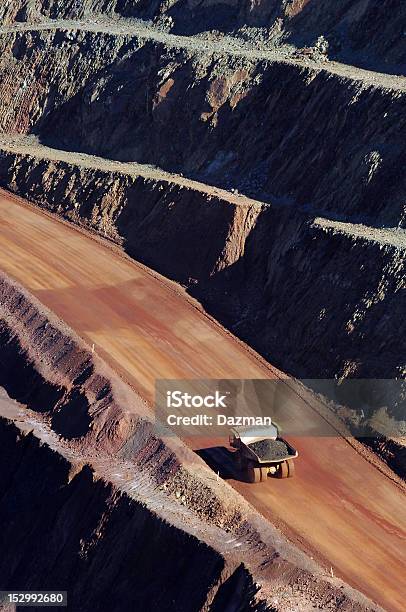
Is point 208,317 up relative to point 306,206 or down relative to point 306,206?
down

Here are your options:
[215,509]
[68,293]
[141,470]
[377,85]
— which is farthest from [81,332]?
[377,85]

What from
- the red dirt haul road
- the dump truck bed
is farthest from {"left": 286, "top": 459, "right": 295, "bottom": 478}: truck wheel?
the dump truck bed

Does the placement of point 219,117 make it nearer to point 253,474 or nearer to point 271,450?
point 271,450

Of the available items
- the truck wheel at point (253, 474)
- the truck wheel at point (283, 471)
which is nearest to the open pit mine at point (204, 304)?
the truck wheel at point (253, 474)

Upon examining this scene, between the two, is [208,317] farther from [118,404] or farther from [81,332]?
[118,404]

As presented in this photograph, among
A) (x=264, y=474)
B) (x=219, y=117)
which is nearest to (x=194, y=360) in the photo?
(x=264, y=474)

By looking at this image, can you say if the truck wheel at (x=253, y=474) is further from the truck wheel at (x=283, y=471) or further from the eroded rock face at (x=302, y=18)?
the eroded rock face at (x=302, y=18)

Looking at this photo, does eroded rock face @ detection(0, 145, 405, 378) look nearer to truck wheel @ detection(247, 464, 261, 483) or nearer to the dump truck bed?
the dump truck bed
